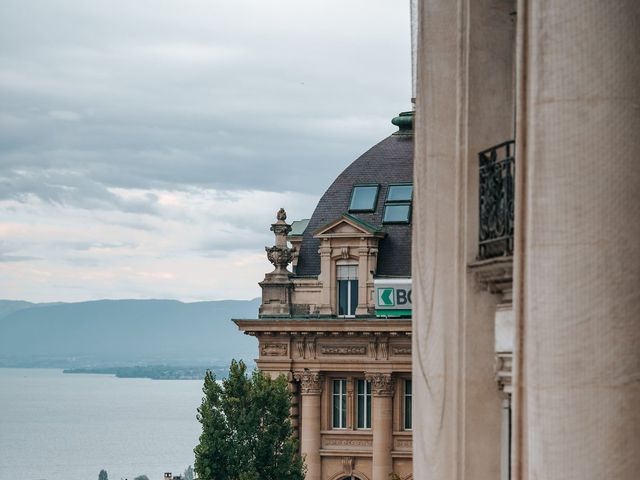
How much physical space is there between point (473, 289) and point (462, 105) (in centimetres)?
111

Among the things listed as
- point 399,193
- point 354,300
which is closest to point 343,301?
point 354,300

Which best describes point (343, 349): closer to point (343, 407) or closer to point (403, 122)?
point (343, 407)

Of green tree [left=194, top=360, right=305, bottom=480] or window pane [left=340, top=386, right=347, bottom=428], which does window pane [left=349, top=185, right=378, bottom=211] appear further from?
green tree [left=194, top=360, right=305, bottom=480]

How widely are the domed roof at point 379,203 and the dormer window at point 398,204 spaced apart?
156 mm

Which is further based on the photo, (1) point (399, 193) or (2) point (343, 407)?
(1) point (399, 193)

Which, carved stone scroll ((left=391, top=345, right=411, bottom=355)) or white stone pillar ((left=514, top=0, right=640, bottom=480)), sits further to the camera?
carved stone scroll ((left=391, top=345, right=411, bottom=355))

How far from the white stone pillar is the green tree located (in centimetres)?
4219

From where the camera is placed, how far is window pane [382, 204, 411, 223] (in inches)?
2382

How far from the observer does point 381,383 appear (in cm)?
5838

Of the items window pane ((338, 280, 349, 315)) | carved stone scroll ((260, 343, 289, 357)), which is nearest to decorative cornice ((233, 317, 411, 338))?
carved stone scroll ((260, 343, 289, 357))

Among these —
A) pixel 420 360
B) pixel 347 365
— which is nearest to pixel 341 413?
pixel 347 365

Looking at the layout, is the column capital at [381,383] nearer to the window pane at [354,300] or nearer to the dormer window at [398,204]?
the window pane at [354,300]

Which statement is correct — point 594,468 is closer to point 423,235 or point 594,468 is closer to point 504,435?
point 504,435

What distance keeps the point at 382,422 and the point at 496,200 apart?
157 ft
